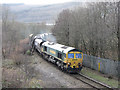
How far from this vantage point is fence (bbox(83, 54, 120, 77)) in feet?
53.1

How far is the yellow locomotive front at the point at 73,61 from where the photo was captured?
16.2 meters

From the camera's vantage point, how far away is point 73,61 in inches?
643

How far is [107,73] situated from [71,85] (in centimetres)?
616

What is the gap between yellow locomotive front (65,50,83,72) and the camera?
16172mm

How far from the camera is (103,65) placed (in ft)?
58.2

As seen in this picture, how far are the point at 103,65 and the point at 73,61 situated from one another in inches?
161

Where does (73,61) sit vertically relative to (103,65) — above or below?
above

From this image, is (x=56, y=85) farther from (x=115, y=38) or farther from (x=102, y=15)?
(x=102, y=15)

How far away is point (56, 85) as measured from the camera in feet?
41.5

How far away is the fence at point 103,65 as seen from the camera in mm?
16172

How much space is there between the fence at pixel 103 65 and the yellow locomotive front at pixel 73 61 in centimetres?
332

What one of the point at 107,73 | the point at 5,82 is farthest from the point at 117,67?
the point at 5,82

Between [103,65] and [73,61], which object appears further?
[103,65]

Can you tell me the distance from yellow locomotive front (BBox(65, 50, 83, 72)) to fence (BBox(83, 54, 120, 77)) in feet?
10.9
